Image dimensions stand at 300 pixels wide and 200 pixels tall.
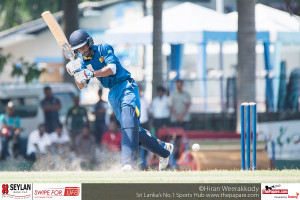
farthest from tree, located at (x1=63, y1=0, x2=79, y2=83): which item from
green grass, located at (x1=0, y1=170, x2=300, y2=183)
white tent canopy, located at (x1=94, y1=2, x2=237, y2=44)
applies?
green grass, located at (x1=0, y1=170, x2=300, y2=183)

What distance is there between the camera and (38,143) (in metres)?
18.7

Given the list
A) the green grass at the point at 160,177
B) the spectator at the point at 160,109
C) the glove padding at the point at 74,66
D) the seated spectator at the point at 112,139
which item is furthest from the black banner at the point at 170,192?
the spectator at the point at 160,109

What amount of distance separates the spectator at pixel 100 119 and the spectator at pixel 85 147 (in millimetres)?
290

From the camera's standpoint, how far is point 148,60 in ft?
113

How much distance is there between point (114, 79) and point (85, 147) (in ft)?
27.3

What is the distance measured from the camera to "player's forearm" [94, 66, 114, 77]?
34.5 feet

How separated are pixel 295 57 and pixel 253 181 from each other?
1441 inches

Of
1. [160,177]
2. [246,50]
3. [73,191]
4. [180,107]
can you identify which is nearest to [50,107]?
[180,107]

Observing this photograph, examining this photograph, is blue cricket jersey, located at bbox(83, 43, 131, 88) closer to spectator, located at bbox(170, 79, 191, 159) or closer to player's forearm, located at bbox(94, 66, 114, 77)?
player's forearm, located at bbox(94, 66, 114, 77)

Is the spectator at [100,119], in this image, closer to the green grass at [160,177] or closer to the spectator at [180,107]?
the spectator at [180,107]

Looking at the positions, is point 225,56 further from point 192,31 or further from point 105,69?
point 105,69

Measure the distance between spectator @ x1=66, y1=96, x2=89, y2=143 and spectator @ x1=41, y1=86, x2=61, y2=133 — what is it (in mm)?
324

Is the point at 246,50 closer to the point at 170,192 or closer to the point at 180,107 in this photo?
the point at 180,107

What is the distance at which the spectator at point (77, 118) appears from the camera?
64.2ft
